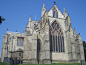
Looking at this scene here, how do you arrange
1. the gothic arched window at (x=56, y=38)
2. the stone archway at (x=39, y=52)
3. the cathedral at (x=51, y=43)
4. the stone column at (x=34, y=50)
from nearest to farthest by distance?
the stone column at (x=34, y=50), the cathedral at (x=51, y=43), the stone archway at (x=39, y=52), the gothic arched window at (x=56, y=38)

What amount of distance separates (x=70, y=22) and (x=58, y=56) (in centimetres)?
1185

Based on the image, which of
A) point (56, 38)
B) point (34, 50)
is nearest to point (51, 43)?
point (56, 38)

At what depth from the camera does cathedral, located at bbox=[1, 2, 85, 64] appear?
31.4 metres

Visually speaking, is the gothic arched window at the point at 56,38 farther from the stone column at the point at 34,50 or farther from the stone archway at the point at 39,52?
the stone column at the point at 34,50

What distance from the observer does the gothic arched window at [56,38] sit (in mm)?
35028

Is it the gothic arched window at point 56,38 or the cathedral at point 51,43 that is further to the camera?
the gothic arched window at point 56,38

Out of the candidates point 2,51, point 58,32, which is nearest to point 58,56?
point 58,32

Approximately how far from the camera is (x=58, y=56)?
3431 cm

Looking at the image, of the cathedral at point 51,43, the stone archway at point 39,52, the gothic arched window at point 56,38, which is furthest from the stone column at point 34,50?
the gothic arched window at point 56,38

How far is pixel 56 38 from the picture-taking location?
36375mm

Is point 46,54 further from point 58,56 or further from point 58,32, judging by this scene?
point 58,32

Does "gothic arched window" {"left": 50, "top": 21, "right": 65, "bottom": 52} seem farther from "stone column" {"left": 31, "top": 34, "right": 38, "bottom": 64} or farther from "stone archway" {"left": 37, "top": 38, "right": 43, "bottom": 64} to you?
"stone column" {"left": 31, "top": 34, "right": 38, "bottom": 64}

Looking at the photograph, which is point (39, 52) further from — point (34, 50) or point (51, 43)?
point (51, 43)

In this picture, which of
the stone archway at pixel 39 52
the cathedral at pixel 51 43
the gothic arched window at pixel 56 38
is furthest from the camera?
the gothic arched window at pixel 56 38
